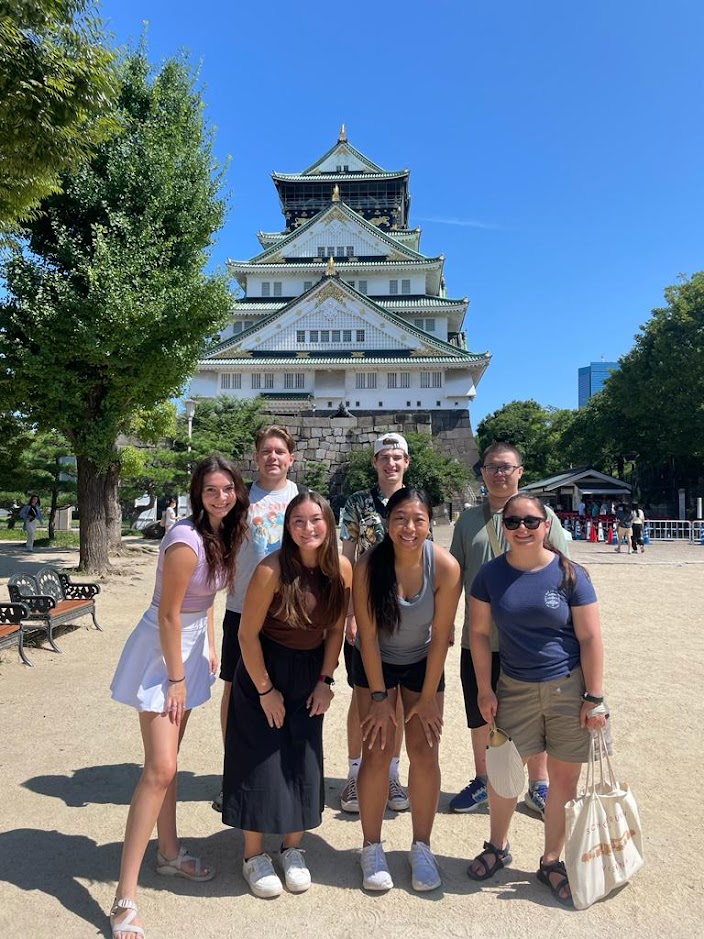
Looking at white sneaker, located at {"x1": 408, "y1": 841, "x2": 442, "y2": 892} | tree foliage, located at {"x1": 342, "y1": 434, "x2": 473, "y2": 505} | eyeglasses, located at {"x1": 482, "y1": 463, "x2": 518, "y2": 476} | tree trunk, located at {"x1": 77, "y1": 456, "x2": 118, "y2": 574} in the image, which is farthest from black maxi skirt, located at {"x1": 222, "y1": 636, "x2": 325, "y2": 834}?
tree foliage, located at {"x1": 342, "y1": 434, "x2": 473, "y2": 505}

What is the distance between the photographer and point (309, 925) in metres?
2.36

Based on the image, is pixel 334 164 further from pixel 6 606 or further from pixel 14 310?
pixel 6 606

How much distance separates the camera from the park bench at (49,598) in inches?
247

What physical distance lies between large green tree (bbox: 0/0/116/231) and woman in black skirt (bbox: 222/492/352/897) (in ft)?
14.8

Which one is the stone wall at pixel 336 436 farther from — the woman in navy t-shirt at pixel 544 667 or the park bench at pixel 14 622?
the woman in navy t-shirt at pixel 544 667

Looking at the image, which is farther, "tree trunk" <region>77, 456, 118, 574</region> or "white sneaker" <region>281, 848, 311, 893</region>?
"tree trunk" <region>77, 456, 118, 574</region>

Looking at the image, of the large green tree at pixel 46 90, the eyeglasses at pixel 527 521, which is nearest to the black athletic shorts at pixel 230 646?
the eyeglasses at pixel 527 521

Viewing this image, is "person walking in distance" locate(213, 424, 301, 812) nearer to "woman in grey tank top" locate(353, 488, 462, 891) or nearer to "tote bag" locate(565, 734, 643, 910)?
"woman in grey tank top" locate(353, 488, 462, 891)

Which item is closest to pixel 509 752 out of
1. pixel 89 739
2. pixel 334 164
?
pixel 89 739

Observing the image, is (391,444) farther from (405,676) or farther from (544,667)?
(544,667)

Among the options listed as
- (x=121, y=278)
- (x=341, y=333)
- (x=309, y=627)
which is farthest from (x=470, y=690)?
(x=341, y=333)

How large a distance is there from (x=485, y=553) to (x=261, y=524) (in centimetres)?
113

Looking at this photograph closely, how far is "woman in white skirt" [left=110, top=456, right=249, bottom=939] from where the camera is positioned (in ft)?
7.97

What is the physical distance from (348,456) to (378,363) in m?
12.2
